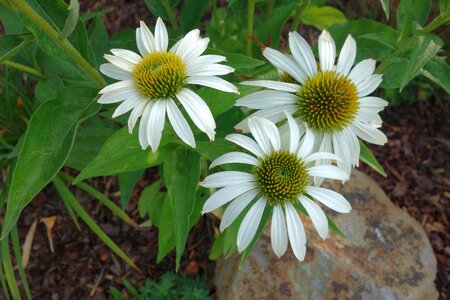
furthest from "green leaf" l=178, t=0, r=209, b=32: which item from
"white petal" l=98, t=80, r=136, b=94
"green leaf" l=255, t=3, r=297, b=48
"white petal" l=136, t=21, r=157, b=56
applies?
"white petal" l=98, t=80, r=136, b=94

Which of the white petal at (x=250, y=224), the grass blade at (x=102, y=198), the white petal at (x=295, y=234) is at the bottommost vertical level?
the grass blade at (x=102, y=198)

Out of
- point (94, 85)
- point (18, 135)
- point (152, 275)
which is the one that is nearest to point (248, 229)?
point (94, 85)

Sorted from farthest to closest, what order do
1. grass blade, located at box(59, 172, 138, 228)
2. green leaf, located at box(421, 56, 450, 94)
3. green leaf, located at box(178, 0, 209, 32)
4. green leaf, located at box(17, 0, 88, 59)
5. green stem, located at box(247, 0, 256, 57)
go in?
grass blade, located at box(59, 172, 138, 228), green leaf, located at box(178, 0, 209, 32), green stem, located at box(247, 0, 256, 57), green leaf, located at box(421, 56, 450, 94), green leaf, located at box(17, 0, 88, 59)

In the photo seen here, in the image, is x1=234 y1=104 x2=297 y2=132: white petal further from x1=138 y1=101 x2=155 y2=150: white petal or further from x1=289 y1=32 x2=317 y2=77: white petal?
x1=138 y1=101 x2=155 y2=150: white petal

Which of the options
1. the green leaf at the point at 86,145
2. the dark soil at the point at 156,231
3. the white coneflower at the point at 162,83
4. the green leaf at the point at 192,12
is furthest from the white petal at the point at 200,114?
the dark soil at the point at 156,231

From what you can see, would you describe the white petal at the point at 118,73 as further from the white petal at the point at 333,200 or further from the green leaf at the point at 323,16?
the green leaf at the point at 323,16

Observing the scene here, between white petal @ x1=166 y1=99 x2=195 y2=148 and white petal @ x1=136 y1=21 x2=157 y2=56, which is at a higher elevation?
white petal @ x1=136 y1=21 x2=157 y2=56

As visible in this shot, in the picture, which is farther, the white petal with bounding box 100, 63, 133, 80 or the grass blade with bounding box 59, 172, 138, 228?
the grass blade with bounding box 59, 172, 138, 228
